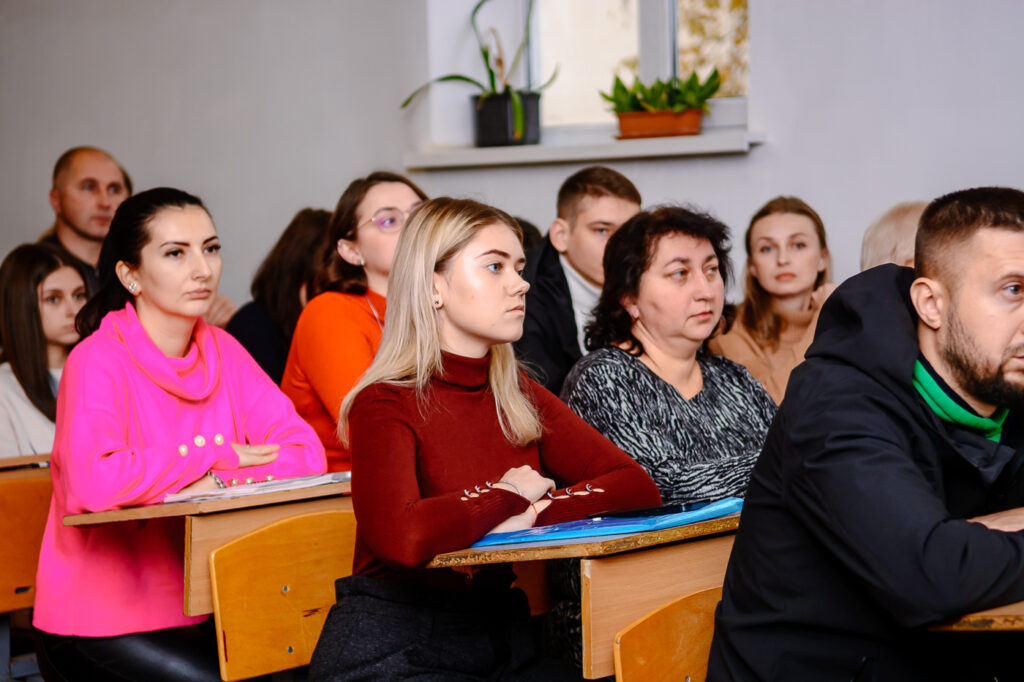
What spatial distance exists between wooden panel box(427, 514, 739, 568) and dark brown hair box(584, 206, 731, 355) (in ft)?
3.15

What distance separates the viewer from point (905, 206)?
11.3 feet

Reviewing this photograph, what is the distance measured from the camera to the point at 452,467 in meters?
2.04

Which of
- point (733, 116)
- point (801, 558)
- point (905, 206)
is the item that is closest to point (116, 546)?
point (801, 558)

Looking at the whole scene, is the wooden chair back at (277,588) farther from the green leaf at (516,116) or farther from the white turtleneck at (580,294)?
the green leaf at (516,116)

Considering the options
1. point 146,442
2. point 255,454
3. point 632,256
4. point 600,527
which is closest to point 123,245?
point 146,442

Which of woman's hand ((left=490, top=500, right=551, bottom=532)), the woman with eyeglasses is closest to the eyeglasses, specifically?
the woman with eyeglasses

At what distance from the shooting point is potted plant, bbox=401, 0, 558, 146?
4.81 metres

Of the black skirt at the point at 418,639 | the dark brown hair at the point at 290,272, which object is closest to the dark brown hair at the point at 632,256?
the black skirt at the point at 418,639

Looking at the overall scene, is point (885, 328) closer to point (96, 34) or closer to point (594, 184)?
point (594, 184)

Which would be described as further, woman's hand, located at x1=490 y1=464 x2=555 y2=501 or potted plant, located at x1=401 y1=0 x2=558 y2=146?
potted plant, located at x1=401 y1=0 x2=558 y2=146

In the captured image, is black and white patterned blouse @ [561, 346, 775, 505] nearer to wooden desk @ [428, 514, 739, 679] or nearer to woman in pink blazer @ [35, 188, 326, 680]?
wooden desk @ [428, 514, 739, 679]

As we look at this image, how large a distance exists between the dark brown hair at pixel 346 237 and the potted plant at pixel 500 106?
1.62 meters

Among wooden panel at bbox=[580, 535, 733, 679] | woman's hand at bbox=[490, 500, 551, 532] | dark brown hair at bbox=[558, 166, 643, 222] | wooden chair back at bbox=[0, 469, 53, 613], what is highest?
dark brown hair at bbox=[558, 166, 643, 222]

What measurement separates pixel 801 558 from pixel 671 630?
244 mm
